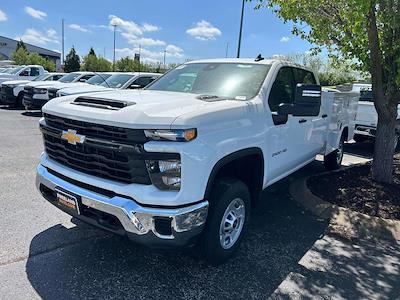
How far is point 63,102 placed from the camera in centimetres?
350

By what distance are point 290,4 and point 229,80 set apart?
1.94m

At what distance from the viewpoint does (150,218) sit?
2.82 meters

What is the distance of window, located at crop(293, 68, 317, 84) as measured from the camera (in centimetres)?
511

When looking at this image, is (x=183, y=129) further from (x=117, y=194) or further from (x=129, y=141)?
(x=117, y=194)

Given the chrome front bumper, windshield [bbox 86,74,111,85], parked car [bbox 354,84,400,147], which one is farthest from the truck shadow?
windshield [bbox 86,74,111,85]

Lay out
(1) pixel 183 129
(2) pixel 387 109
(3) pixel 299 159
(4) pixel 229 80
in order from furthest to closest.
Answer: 1. (2) pixel 387 109
2. (3) pixel 299 159
3. (4) pixel 229 80
4. (1) pixel 183 129

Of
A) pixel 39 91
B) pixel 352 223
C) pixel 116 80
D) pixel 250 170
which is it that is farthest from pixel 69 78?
pixel 352 223

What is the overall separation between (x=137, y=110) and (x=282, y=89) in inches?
86.6

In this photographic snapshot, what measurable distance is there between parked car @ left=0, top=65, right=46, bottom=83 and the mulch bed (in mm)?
16334

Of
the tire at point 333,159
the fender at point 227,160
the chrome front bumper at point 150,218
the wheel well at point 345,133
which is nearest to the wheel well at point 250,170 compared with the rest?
the fender at point 227,160

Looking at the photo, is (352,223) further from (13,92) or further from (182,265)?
(13,92)

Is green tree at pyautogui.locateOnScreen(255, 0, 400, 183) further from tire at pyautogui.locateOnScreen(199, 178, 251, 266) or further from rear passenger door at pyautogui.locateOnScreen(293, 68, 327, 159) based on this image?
tire at pyautogui.locateOnScreen(199, 178, 251, 266)

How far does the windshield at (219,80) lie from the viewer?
4078 millimetres

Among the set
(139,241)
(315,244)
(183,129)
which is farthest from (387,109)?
(139,241)
